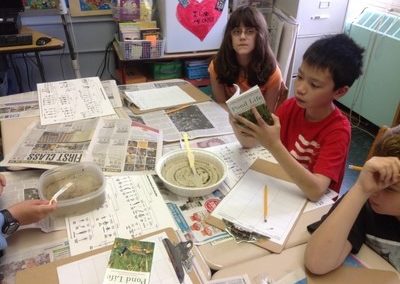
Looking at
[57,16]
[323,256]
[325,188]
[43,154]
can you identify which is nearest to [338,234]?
[323,256]

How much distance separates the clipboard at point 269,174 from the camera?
2.61 ft

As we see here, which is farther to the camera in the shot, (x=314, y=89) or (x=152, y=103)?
(x=152, y=103)

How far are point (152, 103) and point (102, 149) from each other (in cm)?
42

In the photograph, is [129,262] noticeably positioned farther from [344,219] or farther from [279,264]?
[344,219]

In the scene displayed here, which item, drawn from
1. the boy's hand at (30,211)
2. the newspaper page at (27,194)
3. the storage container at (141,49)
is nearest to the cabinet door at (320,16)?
the storage container at (141,49)

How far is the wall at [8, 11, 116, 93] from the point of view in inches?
107

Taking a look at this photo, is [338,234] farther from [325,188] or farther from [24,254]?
[24,254]

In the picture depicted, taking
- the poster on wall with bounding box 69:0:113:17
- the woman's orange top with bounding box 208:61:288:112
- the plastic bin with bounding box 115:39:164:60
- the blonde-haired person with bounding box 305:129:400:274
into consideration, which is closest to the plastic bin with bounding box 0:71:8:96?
the poster on wall with bounding box 69:0:113:17

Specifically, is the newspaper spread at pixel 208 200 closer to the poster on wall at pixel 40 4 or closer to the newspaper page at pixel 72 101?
the newspaper page at pixel 72 101

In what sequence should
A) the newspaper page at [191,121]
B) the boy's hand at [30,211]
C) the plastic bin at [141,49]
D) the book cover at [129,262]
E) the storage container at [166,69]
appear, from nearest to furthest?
the book cover at [129,262]
the boy's hand at [30,211]
the newspaper page at [191,121]
the plastic bin at [141,49]
the storage container at [166,69]

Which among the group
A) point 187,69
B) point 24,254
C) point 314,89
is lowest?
point 187,69

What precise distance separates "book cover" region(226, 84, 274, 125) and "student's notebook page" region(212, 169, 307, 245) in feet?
0.56

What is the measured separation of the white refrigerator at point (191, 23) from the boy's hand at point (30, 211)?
1.94 m

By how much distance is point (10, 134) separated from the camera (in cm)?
121
